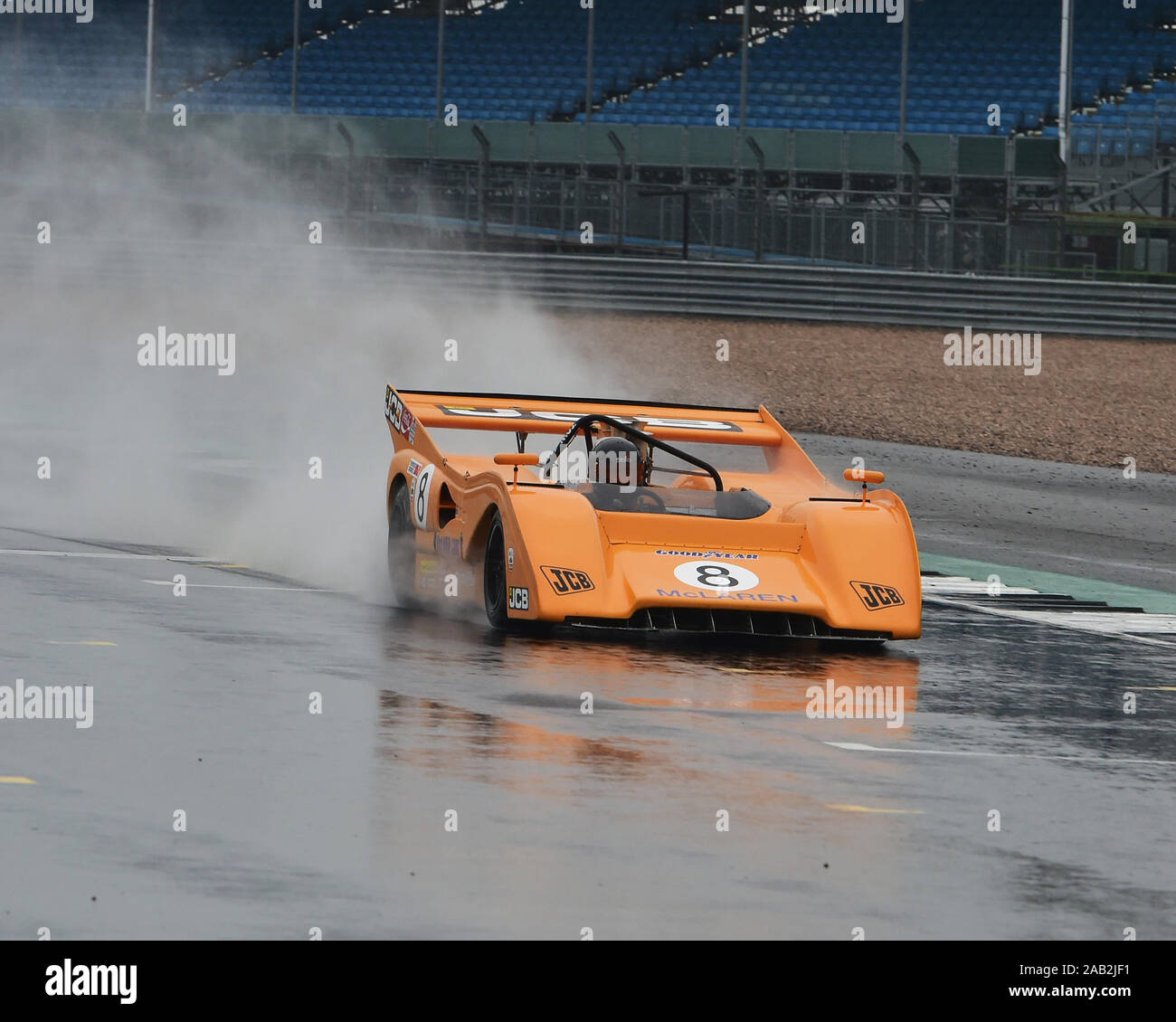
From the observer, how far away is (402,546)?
1248 centimetres

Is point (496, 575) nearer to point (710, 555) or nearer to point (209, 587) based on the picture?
point (710, 555)

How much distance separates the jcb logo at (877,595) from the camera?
35.3 feet

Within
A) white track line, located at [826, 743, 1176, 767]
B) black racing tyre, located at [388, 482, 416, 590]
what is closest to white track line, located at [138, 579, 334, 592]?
black racing tyre, located at [388, 482, 416, 590]

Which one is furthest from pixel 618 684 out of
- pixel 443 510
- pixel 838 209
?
pixel 838 209

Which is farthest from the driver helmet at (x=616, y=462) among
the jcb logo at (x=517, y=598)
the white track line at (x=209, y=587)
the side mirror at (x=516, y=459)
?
the white track line at (x=209, y=587)

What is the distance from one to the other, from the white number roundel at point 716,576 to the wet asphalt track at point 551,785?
376mm

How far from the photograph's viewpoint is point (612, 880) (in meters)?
5.91

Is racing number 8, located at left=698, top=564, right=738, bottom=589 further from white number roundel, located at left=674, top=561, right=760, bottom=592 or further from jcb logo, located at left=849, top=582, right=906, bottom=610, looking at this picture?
jcb logo, located at left=849, top=582, right=906, bottom=610

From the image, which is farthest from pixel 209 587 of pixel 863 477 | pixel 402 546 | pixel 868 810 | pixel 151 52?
pixel 151 52

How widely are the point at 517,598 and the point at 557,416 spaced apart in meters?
2.66

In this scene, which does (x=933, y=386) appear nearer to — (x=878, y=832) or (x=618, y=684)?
(x=618, y=684)

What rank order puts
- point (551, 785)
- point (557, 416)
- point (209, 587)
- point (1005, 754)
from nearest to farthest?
1. point (551, 785)
2. point (1005, 754)
3. point (209, 587)
4. point (557, 416)

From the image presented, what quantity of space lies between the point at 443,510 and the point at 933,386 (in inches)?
668

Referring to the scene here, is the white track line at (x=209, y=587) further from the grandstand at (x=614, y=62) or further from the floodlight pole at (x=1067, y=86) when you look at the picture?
the grandstand at (x=614, y=62)
